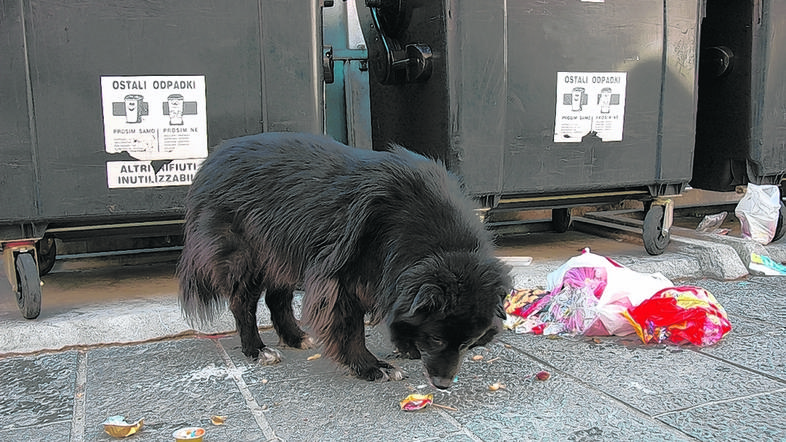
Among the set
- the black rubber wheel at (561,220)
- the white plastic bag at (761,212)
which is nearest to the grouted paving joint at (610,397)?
the black rubber wheel at (561,220)

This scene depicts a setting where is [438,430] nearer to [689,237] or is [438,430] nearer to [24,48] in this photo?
[24,48]

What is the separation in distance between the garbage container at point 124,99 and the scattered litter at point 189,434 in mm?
1429

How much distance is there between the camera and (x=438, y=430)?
2346 millimetres

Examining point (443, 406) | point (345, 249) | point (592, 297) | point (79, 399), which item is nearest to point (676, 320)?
point (592, 297)

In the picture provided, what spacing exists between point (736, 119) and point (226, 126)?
3.75 m

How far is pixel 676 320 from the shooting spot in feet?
10.4

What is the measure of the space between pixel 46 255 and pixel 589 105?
3.59 m

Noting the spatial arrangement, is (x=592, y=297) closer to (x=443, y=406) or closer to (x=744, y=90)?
(x=443, y=406)

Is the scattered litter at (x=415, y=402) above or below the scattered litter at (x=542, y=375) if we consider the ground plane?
above

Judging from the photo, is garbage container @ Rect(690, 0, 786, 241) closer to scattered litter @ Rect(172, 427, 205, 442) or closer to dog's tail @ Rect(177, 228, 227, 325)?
dog's tail @ Rect(177, 228, 227, 325)

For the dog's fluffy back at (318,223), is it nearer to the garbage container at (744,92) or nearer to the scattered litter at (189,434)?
the scattered litter at (189,434)

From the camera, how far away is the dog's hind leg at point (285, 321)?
3.24 metres

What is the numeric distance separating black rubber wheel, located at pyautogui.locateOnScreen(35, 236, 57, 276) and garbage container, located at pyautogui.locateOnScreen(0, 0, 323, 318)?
2.03ft

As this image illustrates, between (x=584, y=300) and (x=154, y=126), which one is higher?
(x=154, y=126)
